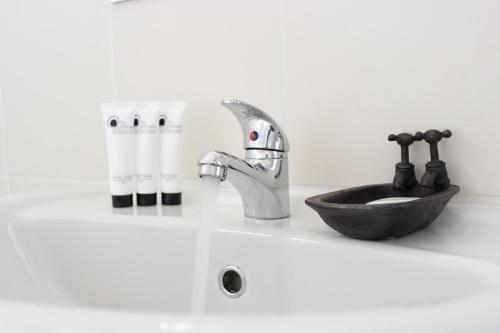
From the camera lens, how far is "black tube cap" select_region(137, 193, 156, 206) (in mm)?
701

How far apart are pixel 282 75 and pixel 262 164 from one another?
0.48ft

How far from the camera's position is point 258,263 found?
0.54 m

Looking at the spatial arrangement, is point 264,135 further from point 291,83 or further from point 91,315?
point 91,315

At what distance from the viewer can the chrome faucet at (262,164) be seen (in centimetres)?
58

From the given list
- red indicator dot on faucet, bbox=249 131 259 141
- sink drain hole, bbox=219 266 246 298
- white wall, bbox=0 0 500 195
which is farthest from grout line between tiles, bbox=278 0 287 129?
sink drain hole, bbox=219 266 246 298

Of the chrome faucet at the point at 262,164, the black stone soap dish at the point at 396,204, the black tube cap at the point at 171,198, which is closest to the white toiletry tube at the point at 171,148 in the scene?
the black tube cap at the point at 171,198

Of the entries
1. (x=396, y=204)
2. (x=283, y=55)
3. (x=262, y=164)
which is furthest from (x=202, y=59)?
(x=396, y=204)

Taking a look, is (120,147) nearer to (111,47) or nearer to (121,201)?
(121,201)

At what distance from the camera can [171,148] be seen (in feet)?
2.26

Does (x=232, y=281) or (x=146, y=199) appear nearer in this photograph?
(x=232, y=281)

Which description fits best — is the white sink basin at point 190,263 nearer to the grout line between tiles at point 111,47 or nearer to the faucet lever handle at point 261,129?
the faucet lever handle at point 261,129

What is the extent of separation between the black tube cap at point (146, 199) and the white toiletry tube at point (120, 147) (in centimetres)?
1

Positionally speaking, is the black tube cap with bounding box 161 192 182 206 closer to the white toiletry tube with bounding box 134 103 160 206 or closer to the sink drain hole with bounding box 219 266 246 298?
the white toiletry tube with bounding box 134 103 160 206

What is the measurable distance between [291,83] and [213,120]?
0.13 m
